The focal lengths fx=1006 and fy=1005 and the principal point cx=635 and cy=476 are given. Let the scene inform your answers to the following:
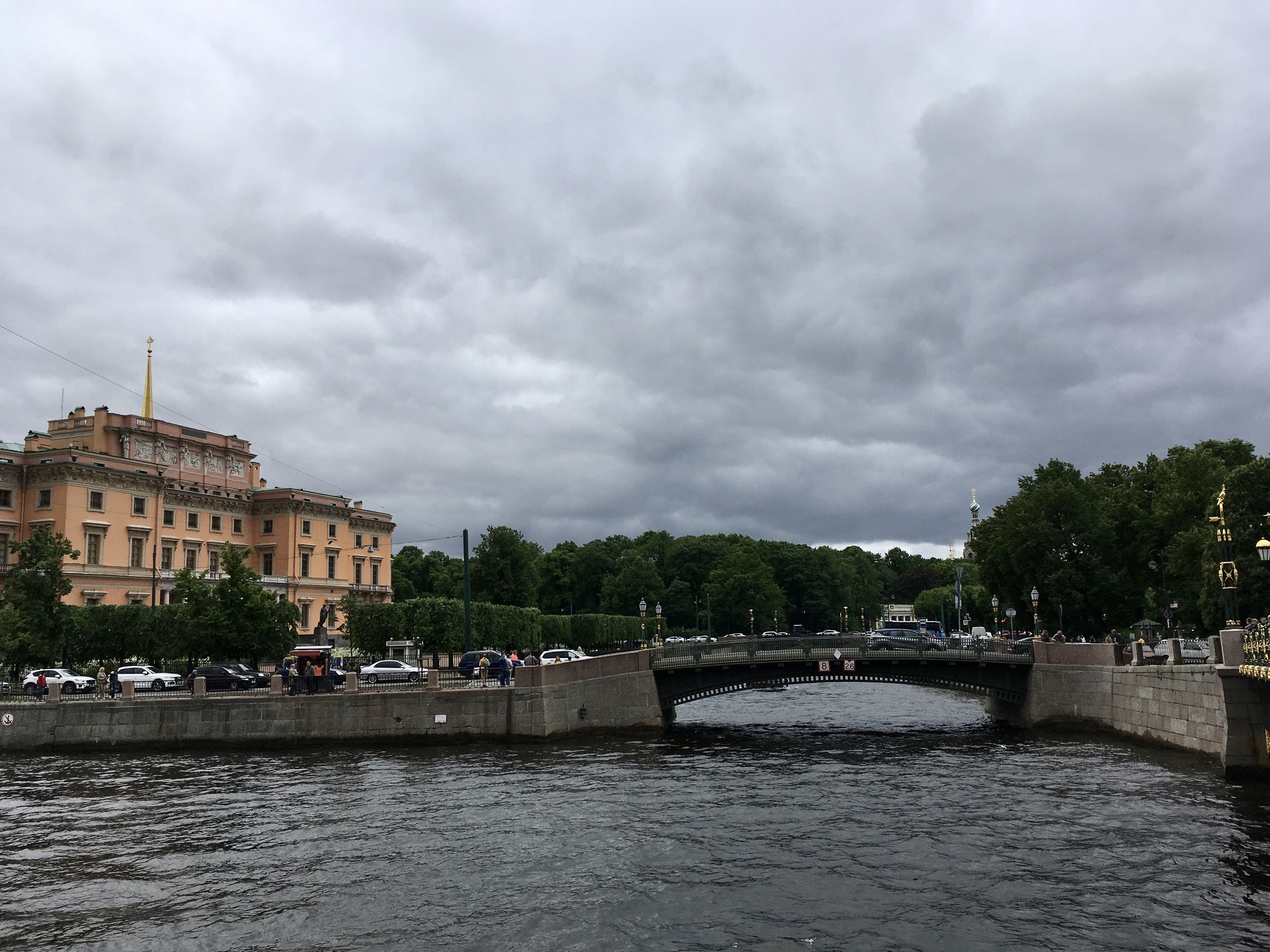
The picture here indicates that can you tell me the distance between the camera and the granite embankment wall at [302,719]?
3984cm

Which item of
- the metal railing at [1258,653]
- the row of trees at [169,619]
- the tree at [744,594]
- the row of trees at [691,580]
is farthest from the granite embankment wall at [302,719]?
the tree at [744,594]

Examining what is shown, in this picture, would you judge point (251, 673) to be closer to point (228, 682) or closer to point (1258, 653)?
point (228, 682)

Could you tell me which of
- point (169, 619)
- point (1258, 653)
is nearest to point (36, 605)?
point (169, 619)

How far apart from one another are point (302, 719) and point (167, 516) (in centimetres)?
4621

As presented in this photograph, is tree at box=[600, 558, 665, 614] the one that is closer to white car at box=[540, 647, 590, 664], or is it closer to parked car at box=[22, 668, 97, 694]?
white car at box=[540, 647, 590, 664]

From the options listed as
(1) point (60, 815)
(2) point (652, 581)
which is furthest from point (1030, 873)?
(2) point (652, 581)

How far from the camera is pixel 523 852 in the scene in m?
22.1

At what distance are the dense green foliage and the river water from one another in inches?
1356

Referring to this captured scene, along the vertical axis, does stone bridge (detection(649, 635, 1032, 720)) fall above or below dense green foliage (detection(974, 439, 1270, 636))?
below

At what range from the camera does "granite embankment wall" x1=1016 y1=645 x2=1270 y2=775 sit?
27.5 m

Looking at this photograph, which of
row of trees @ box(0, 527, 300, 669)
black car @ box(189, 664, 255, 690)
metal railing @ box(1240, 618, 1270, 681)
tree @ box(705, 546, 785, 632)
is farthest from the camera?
tree @ box(705, 546, 785, 632)

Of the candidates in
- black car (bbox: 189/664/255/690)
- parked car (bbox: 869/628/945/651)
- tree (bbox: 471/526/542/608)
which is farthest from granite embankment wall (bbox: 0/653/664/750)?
tree (bbox: 471/526/542/608)

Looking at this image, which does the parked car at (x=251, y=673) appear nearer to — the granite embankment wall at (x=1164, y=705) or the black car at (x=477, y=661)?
the black car at (x=477, y=661)

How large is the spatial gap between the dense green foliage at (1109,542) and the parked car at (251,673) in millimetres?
50548
